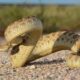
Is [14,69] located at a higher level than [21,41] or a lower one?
lower

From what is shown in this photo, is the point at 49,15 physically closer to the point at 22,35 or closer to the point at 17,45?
the point at 17,45

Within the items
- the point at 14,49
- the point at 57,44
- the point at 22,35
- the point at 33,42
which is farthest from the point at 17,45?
the point at 57,44

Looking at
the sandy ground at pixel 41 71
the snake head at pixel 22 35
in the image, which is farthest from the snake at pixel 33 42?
the sandy ground at pixel 41 71

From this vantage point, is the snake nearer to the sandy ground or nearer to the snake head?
the snake head

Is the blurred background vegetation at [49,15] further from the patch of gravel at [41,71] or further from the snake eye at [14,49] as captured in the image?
the snake eye at [14,49]

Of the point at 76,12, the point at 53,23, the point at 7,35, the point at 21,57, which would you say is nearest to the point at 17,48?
the point at 21,57

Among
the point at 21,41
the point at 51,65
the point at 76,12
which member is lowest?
the point at 76,12

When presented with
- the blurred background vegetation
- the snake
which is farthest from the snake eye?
the blurred background vegetation

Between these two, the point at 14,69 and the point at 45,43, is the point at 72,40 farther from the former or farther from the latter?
the point at 14,69
